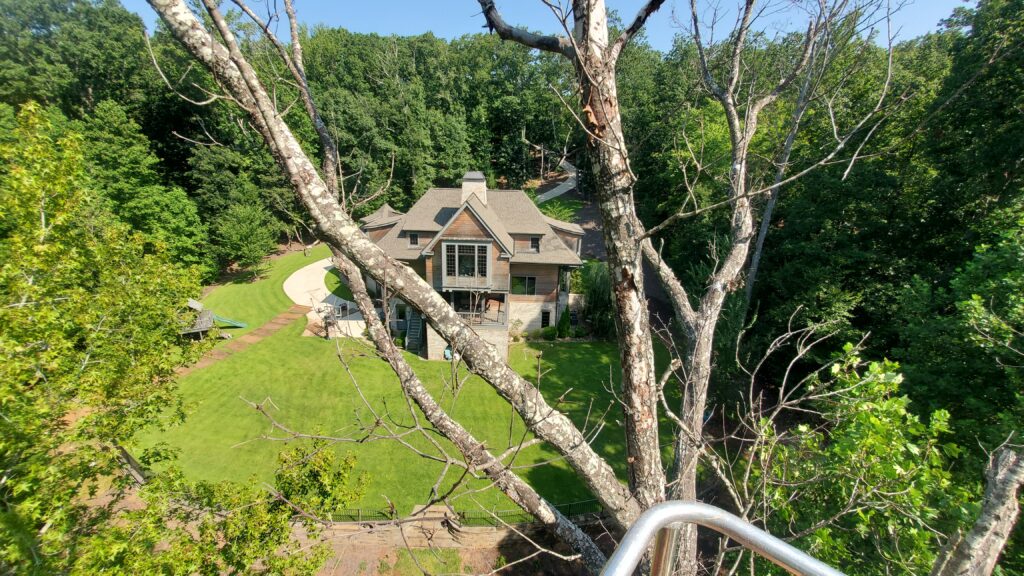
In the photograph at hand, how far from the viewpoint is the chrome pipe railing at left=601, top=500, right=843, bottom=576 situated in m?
1.33

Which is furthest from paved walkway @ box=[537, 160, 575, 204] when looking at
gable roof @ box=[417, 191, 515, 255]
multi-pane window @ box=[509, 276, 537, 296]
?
multi-pane window @ box=[509, 276, 537, 296]

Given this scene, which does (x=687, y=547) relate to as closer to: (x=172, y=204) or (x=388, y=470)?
(x=388, y=470)

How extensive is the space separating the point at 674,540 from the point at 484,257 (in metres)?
17.7

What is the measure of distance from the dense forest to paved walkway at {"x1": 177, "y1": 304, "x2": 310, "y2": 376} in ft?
18.2

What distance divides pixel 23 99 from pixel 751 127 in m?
48.3

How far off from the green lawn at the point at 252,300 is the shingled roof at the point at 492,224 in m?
5.00

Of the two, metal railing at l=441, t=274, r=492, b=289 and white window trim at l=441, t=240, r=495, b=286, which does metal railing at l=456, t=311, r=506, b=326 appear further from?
white window trim at l=441, t=240, r=495, b=286

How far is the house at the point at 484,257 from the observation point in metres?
18.6

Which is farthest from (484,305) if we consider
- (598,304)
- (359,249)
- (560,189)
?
(560,189)

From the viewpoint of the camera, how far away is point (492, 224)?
19719 millimetres

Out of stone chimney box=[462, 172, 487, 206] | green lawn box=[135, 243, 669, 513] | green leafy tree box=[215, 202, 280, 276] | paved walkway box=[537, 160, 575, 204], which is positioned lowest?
green lawn box=[135, 243, 669, 513]

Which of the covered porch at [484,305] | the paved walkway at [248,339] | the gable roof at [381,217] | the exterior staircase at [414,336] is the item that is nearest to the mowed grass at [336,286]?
the paved walkway at [248,339]

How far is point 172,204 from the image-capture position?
2561 centimetres

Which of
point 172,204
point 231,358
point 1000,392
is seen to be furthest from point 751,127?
point 172,204
